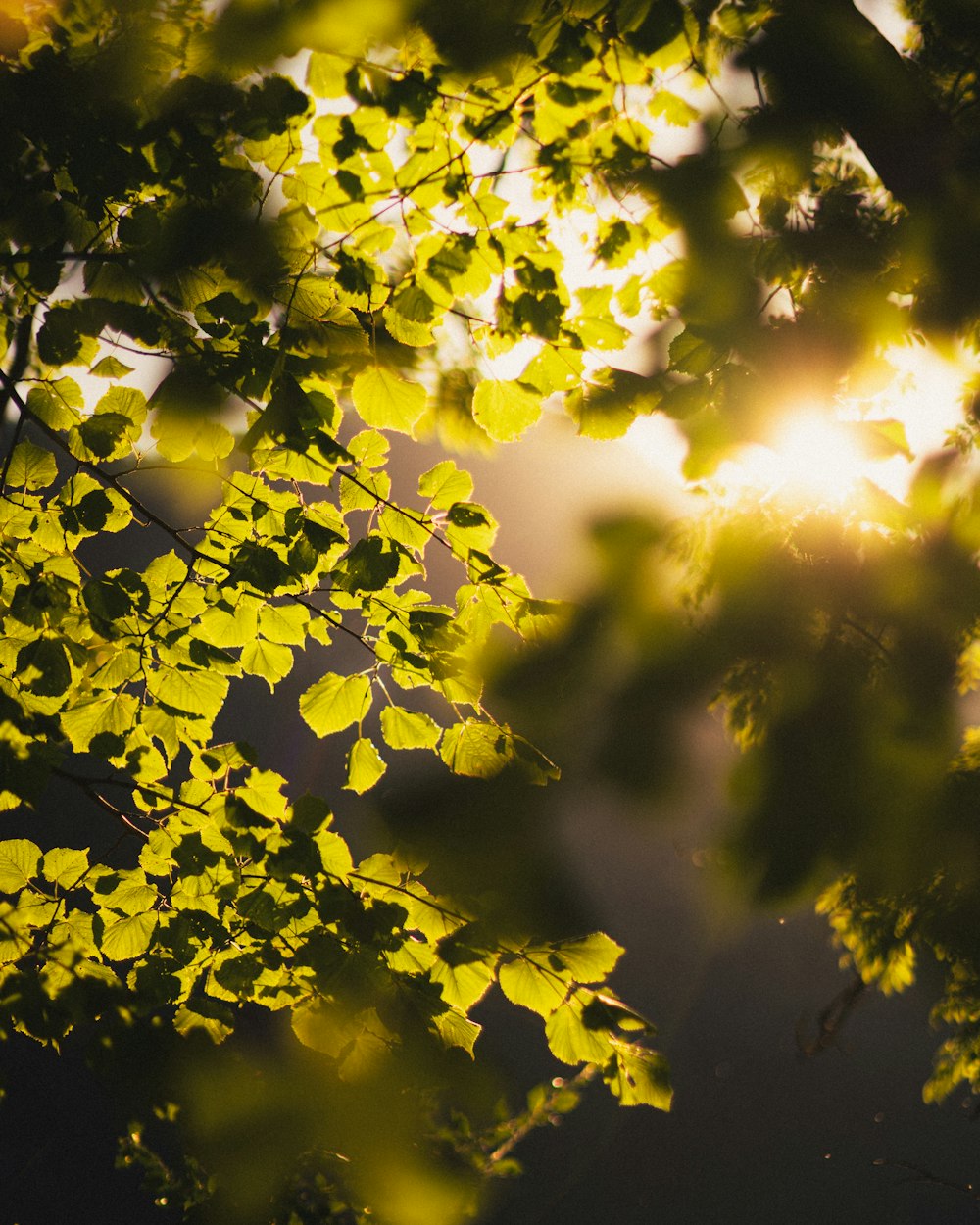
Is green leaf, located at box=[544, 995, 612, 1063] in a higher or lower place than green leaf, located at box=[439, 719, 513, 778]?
lower

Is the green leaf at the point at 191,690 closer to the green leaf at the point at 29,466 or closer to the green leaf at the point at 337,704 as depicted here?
the green leaf at the point at 337,704

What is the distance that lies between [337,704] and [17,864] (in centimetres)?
88

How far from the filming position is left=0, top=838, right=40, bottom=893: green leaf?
5.32 feet

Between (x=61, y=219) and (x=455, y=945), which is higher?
(x=61, y=219)

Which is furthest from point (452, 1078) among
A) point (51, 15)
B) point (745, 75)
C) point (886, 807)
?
point (745, 75)

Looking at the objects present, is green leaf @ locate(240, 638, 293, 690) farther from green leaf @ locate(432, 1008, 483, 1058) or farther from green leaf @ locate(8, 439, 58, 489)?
green leaf @ locate(432, 1008, 483, 1058)

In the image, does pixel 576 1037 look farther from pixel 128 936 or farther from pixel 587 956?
pixel 128 936

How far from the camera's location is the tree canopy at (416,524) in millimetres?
1267

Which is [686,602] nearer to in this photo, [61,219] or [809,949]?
[61,219]

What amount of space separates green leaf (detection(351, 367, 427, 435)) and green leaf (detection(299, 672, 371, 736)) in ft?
1.90

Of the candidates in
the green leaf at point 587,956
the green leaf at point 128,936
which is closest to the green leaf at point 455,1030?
the green leaf at point 587,956

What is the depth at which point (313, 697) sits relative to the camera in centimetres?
157

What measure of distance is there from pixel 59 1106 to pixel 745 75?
39.1ft

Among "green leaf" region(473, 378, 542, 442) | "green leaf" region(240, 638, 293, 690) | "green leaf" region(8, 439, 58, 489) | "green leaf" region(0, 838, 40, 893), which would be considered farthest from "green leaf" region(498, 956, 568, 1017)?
"green leaf" region(8, 439, 58, 489)
